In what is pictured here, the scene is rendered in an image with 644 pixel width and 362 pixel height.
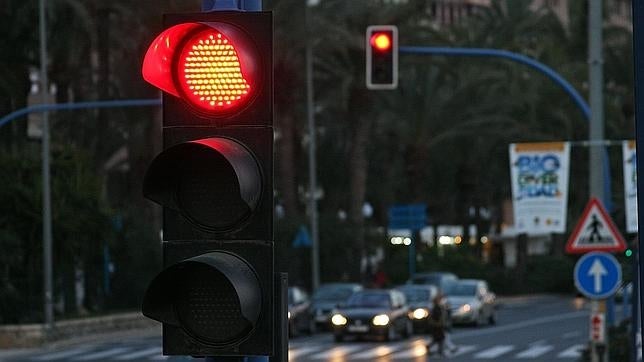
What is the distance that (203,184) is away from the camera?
6090 mm

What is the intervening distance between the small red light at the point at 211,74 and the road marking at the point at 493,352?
3365 cm

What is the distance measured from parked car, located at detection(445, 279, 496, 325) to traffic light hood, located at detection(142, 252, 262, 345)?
4703 cm

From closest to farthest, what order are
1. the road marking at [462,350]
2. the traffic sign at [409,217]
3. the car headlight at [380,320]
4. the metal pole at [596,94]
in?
the metal pole at [596,94] < the road marking at [462,350] < the car headlight at [380,320] < the traffic sign at [409,217]

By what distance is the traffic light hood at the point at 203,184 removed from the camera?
19.8ft

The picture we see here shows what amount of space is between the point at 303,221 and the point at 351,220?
1965 millimetres

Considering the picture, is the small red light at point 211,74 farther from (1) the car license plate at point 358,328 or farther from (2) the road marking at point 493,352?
(1) the car license plate at point 358,328

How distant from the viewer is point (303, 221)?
63.2 m

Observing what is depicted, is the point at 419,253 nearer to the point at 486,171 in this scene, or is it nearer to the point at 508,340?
the point at 486,171

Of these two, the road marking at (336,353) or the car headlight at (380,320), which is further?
the car headlight at (380,320)

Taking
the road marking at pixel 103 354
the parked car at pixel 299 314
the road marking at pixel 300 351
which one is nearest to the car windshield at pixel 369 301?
the parked car at pixel 299 314

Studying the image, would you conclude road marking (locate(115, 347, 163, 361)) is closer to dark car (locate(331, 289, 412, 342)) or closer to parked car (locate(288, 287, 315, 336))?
parked car (locate(288, 287, 315, 336))

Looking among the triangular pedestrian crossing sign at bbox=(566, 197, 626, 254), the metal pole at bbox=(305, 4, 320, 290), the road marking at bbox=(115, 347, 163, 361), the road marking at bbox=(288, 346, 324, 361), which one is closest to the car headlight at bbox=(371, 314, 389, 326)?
the road marking at bbox=(288, 346, 324, 361)

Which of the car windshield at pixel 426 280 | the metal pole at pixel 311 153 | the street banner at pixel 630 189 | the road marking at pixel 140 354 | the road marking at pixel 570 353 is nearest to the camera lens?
the street banner at pixel 630 189

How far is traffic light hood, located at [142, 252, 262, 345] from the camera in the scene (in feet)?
19.5
